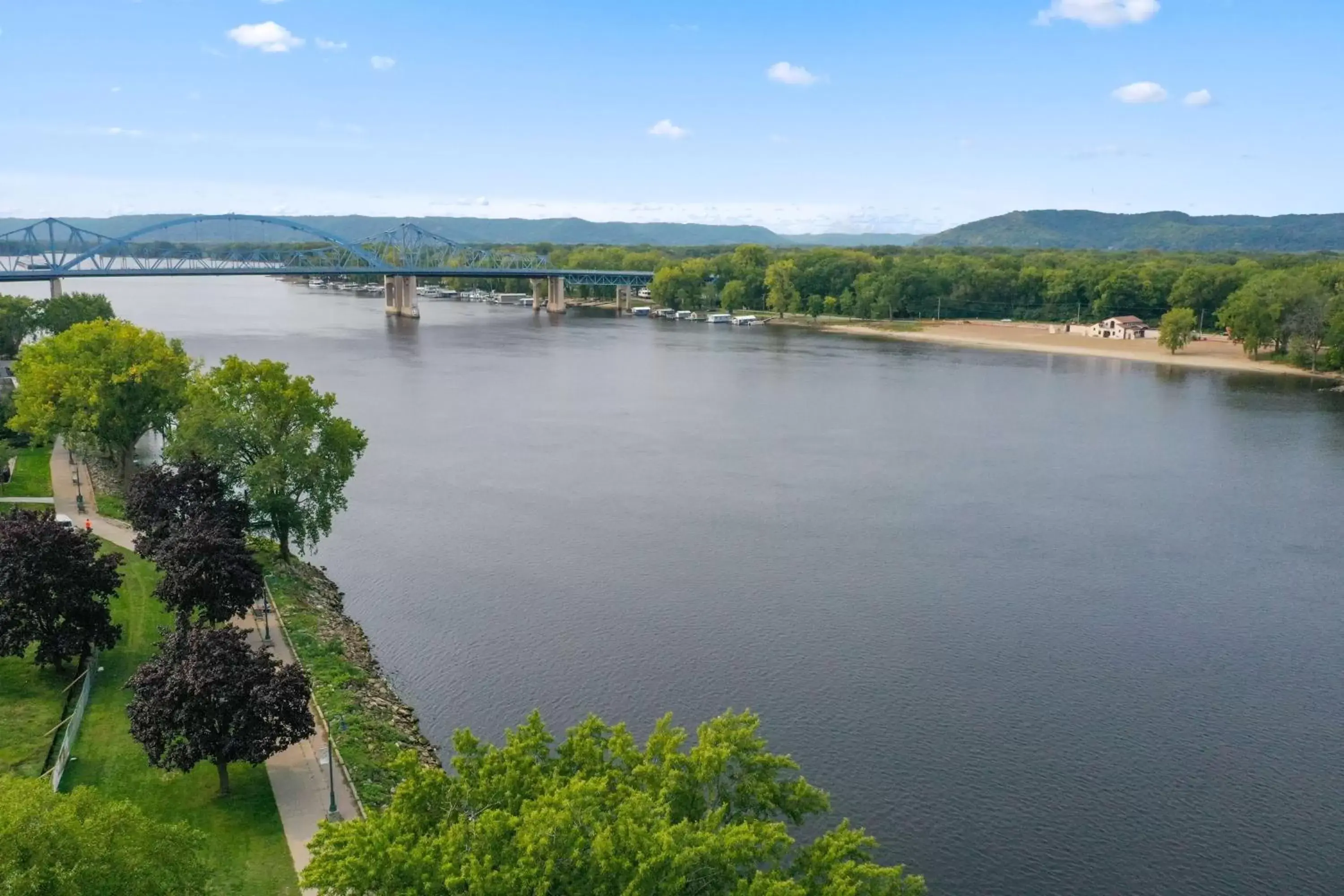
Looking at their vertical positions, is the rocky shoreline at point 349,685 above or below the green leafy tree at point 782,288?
below

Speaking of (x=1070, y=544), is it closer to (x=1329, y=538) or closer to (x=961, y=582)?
(x=961, y=582)

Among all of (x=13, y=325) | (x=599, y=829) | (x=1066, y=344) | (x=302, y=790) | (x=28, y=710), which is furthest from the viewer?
(x=1066, y=344)

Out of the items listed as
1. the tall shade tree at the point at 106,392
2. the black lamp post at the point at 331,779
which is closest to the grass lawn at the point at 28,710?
the black lamp post at the point at 331,779

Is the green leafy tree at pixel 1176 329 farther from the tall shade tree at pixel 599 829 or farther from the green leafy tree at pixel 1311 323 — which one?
the tall shade tree at pixel 599 829

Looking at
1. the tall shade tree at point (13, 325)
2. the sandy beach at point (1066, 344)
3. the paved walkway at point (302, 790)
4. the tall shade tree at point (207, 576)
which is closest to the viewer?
the paved walkway at point (302, 790)

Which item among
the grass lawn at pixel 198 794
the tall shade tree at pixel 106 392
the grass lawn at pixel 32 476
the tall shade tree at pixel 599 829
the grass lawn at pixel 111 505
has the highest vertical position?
the tall shade tree at pixel 106 392

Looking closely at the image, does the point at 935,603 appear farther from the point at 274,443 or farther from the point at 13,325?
the point at 13,325

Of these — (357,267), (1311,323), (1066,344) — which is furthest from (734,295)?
(1311,323)
